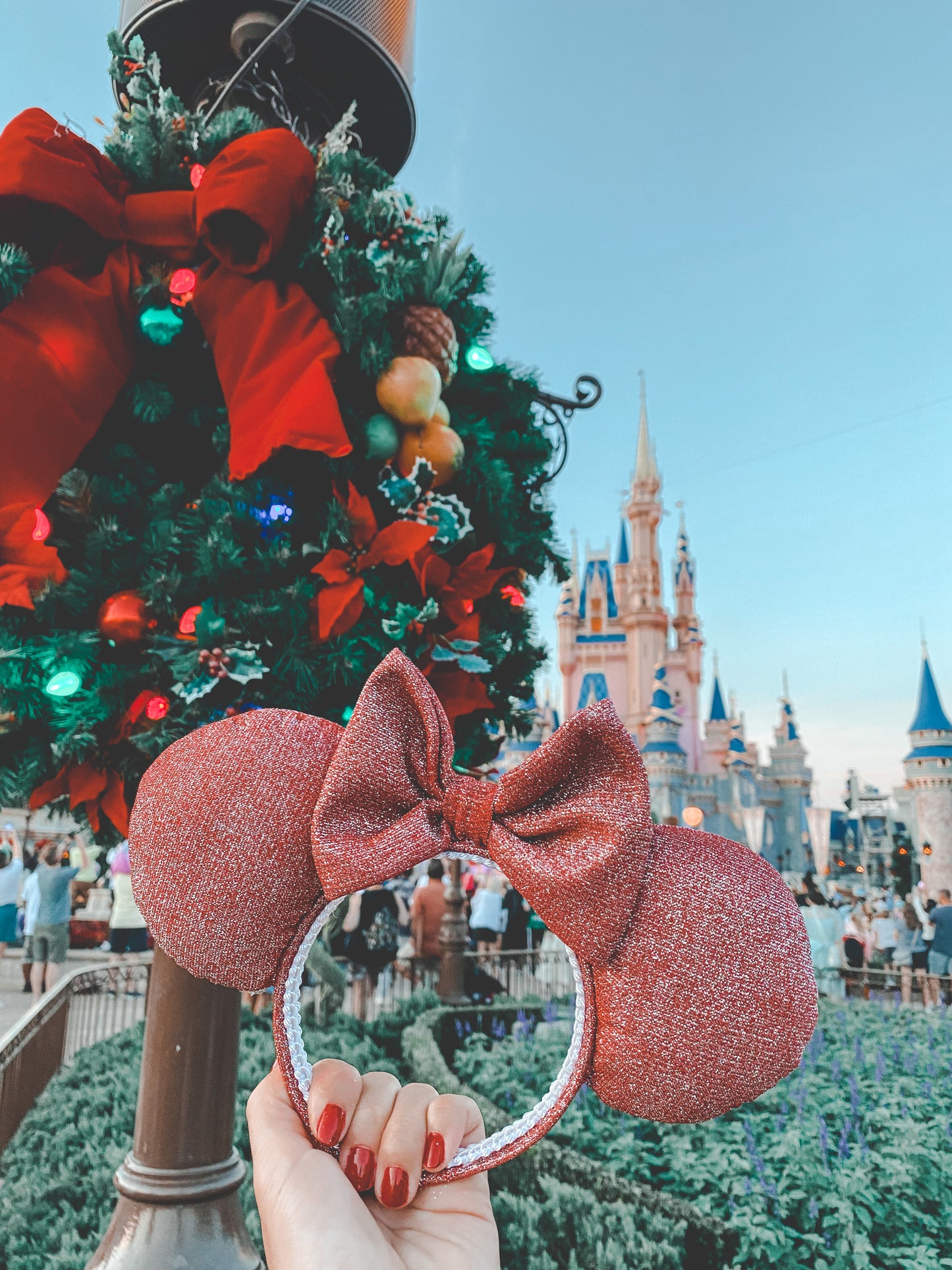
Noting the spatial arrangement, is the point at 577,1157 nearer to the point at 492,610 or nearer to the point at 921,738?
the point at 492,610

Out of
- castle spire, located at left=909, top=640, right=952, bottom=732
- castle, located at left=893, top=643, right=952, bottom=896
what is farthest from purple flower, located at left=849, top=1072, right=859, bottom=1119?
castle spire, located at left=909, top=640, right=952, bottom=732

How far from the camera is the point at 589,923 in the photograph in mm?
952

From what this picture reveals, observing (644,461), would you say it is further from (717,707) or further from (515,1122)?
(515,1122)

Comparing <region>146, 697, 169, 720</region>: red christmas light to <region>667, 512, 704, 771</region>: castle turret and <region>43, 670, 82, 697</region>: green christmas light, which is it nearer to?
<region>43, 670, 82, 697</region>: green christmas light

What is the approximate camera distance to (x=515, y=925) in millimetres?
10680

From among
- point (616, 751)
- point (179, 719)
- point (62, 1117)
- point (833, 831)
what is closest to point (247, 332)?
point (179, 719)

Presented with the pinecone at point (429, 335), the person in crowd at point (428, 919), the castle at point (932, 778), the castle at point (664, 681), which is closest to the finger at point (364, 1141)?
the pinecone at point (429, 335)

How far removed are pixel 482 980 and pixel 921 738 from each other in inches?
1262

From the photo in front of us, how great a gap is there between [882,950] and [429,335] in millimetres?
13173

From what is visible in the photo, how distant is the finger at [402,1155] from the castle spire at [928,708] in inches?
1503

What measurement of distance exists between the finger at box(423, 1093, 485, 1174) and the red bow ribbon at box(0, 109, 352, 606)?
115 cm

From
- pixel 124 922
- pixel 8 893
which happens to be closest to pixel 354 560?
pixel 8 893

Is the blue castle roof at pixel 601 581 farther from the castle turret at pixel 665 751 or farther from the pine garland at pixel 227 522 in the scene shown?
the pine garland at pixel 227 522

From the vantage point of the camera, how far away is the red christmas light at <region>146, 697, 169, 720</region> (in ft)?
5.79
